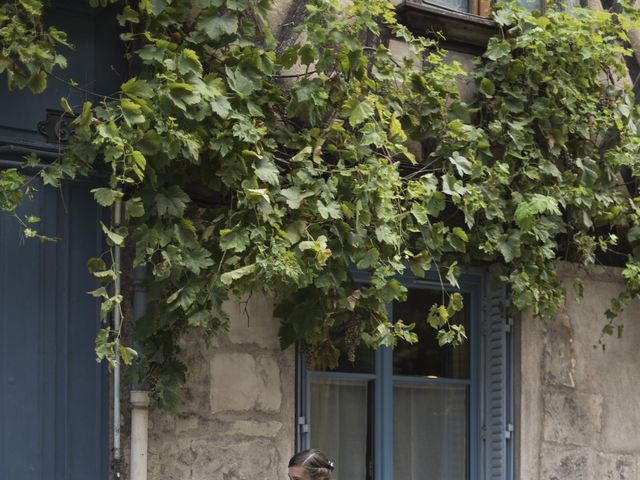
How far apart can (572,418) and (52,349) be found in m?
2.90

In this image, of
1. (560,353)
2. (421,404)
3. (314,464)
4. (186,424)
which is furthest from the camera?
(560,353)

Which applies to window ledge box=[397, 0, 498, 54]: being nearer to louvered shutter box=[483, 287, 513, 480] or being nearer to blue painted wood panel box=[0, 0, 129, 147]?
louvered shutter box=[483, 287, 513, 480]

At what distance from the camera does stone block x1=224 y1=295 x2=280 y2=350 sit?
6.04 meters

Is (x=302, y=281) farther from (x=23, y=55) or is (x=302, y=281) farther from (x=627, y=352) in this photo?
(x=627, y=352)

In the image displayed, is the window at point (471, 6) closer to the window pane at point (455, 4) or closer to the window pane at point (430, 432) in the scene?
the window pane at point (455, 4)

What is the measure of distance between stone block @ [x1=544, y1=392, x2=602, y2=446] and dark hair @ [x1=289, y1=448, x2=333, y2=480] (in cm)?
206

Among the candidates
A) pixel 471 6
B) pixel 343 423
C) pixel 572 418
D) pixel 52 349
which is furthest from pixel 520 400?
pixel 52 349

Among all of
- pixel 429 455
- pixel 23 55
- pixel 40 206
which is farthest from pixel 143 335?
pixel 429 455

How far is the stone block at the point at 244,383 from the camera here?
5953 millimetres

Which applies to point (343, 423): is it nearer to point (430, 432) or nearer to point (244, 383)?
point (430, 432)

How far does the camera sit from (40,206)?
18.4 feet

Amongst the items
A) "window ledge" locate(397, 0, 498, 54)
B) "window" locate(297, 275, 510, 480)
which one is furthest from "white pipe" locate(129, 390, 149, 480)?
"window ledge" locate(397, 0, 498, 54)

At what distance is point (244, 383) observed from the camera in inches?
238

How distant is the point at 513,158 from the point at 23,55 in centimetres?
252
